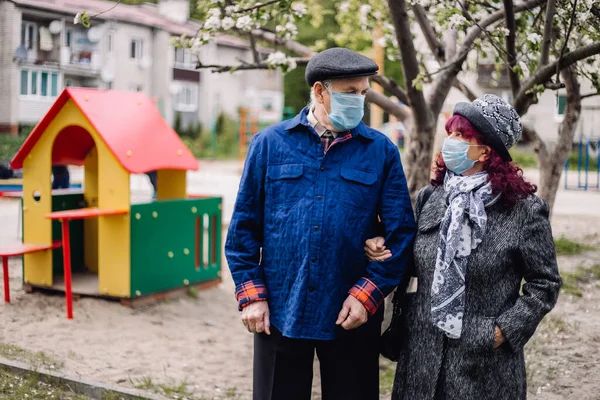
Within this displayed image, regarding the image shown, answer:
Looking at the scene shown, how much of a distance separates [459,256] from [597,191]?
61.6 feet

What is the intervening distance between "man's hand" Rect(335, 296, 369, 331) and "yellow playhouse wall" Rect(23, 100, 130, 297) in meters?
4.03

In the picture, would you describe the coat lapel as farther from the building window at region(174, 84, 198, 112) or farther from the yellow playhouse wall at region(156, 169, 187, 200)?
the building window at region(174, 84, 198, 112)

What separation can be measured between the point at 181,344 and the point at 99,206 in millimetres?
1589

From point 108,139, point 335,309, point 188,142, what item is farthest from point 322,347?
point 188,142

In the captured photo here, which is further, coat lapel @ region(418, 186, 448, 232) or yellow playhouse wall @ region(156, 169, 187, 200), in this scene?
yellow playhouse wall @ region(156, 169, 187, 200)

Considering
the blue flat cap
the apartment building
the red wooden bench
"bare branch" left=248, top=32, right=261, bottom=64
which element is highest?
the apartment building

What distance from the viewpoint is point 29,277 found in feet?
23.5

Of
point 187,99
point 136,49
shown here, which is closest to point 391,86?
point 136,49

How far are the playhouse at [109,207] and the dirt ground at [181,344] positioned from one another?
0.27 metres

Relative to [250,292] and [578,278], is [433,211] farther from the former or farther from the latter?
[578,278]

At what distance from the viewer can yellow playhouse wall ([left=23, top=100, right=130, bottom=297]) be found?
6750mm

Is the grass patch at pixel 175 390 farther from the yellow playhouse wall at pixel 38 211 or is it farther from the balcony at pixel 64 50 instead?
the balcony at pixel 64 50

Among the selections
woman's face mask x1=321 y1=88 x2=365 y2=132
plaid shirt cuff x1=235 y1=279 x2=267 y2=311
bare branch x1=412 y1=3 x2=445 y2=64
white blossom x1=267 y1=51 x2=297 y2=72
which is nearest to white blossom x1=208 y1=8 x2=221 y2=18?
white blossom x1=267 y1=51 x2=297 y2=72

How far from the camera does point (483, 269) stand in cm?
286
